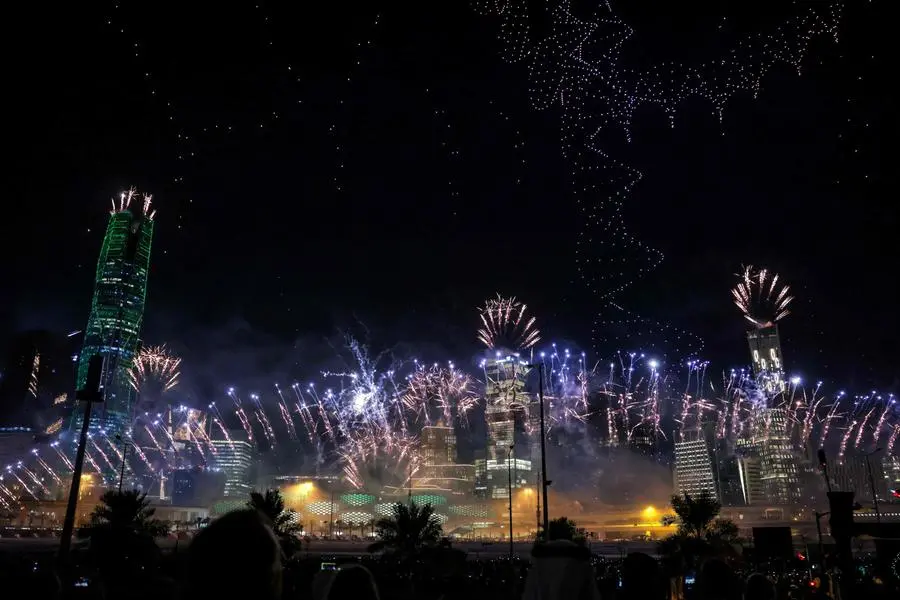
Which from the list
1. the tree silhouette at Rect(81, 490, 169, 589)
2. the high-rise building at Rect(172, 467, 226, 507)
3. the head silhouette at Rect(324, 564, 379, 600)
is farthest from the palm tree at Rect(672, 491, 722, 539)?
the high-rise building at Rect(172, 467, 226, 507)

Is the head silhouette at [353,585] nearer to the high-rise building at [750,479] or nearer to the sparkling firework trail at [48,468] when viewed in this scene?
the sparkling firework trail at [48,468]

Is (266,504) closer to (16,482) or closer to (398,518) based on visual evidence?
(398,518)

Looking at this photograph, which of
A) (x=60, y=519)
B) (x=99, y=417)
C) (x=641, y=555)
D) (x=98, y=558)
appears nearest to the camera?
(x=641, y=555)

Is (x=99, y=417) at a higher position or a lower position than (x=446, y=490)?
higher

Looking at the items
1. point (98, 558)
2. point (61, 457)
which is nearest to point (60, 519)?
point (61, 457)

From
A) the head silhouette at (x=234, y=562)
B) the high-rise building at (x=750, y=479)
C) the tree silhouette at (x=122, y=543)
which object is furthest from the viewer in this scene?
the high-rise building at (x=750, y=479)

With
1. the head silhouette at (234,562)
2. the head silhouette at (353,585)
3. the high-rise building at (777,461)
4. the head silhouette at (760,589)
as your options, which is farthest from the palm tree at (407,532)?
the high-rise building at (777,461)
